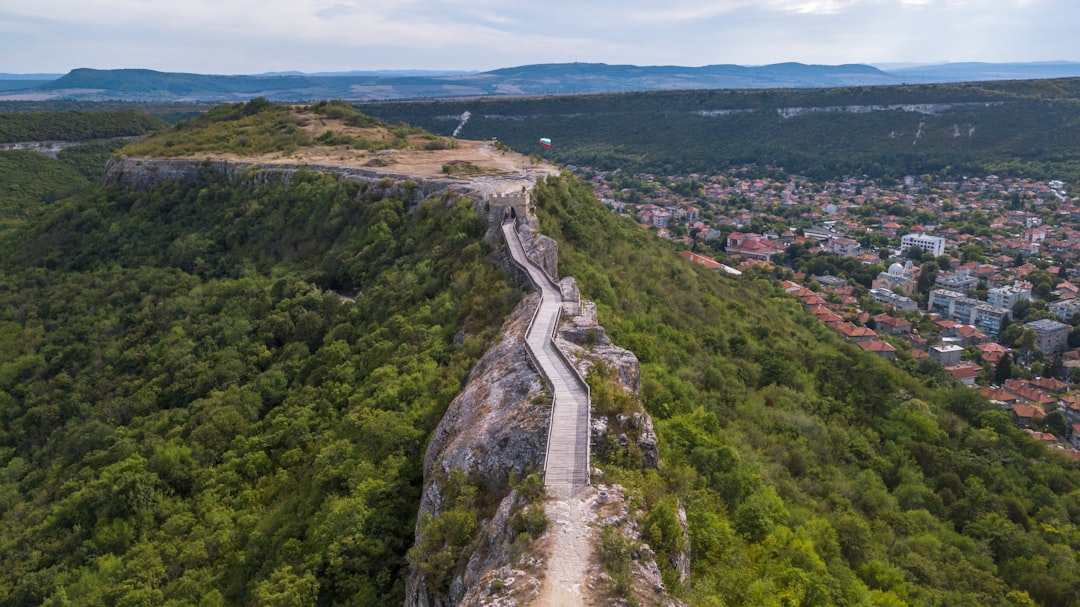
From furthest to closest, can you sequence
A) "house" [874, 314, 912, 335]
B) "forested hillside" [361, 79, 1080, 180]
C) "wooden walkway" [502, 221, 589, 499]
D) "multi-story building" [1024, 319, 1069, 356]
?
"forested hillside" [361, 79, 1080, 180] → "house" [874, 314, 912, 335] → "multi-story building" [1024, 319, 1069, 356] → "wooden walkway" [502, 221, 589, 499]

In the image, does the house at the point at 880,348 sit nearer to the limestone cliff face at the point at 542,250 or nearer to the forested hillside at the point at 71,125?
the limestone cliff face at the point at 542,250

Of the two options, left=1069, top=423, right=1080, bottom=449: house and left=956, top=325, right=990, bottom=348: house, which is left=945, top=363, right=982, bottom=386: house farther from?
left=956, top=325, right=990, bottom=348: house

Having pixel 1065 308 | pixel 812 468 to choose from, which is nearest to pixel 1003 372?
pixel 1065 308

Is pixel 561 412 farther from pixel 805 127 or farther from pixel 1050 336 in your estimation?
pixel 805 127

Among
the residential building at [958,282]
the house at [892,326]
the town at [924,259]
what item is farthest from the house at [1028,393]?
the residential building at [958,282]

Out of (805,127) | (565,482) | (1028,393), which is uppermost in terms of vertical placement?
(805,127)

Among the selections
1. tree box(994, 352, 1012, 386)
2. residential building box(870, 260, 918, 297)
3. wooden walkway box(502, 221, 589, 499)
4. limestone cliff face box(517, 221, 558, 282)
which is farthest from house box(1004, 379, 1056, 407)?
wooden walkway box(502, 221, 589, 499)
